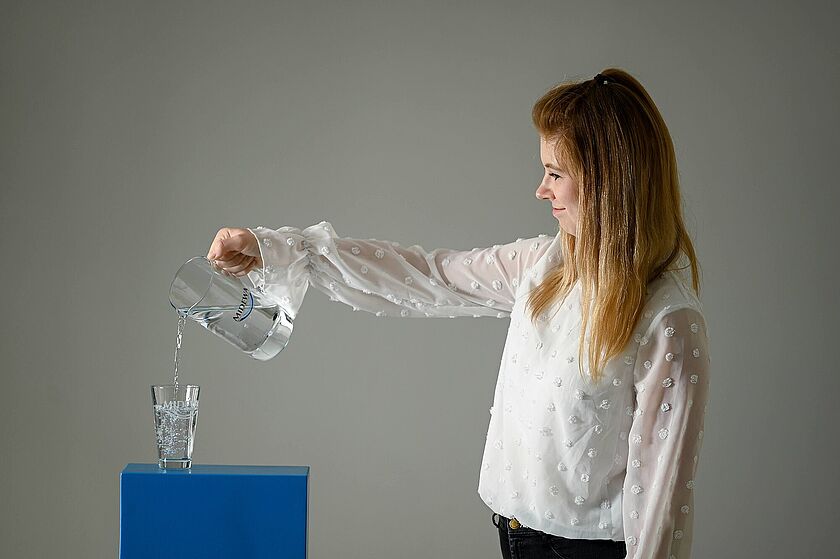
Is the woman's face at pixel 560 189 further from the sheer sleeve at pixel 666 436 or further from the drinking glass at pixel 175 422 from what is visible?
the drinking glass at pixel 175 422

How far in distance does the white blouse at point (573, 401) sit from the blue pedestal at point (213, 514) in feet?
1.12

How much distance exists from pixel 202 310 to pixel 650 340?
2.30 feet

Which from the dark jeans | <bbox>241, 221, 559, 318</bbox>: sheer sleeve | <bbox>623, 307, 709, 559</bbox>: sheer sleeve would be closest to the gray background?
<bbox>241, 221, 559, 318</bbox>: sheer sleeve

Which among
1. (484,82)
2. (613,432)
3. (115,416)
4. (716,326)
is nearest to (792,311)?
(716,326)

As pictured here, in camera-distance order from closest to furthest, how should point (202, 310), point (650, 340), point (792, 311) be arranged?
1. point (650, 340)
2. point (202, 310)
3. point (792, 311)

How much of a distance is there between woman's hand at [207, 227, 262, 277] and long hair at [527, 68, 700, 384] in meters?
0.52

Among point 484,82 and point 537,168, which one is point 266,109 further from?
point 537,168

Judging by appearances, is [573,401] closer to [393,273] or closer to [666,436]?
[666,436]

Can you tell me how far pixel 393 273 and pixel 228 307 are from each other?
0.33 m

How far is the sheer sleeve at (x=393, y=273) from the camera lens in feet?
5.27

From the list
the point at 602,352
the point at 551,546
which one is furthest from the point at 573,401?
the point at 551,546

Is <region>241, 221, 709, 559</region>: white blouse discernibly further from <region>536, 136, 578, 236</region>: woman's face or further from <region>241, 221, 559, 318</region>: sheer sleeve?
<region>536, 136, 578, 236</region>: woman's face

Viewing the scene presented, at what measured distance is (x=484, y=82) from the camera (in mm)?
3156

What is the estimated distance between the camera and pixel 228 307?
150 cm
